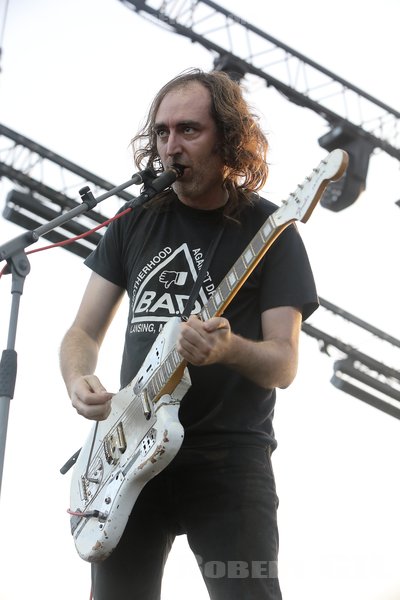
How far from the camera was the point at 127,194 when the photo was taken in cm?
779

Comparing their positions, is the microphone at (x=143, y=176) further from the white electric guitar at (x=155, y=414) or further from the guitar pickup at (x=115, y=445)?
the guitar pickup at (x=115, y=445)

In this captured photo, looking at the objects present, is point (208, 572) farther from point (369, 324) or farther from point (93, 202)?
point (369, 324)

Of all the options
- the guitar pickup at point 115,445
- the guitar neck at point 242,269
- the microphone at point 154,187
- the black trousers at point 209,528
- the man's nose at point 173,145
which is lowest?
the black trousers at point 209,528

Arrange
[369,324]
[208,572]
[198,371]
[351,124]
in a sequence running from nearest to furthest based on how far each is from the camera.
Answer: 1. [208,572]
2. [198,371]
3. [351,124]
4. [369,324]

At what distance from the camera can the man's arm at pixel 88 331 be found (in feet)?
9.08

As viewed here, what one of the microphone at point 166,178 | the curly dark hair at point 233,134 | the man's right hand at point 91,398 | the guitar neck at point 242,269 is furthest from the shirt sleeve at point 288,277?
the man's right hand at point 91,398

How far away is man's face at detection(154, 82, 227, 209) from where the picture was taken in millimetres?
2723

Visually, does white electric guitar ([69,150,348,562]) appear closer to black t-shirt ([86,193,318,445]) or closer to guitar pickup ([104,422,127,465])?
guitar pickup ([104,422,127,465])

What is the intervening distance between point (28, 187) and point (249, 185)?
5.24 metres

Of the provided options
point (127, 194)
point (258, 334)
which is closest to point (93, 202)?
point (258, 334)

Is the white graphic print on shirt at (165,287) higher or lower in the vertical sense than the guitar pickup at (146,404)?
higher

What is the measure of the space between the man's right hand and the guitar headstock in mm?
703

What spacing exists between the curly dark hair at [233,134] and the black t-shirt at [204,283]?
0.36ft

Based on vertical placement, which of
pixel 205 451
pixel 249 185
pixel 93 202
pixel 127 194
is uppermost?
pixel 127 194
